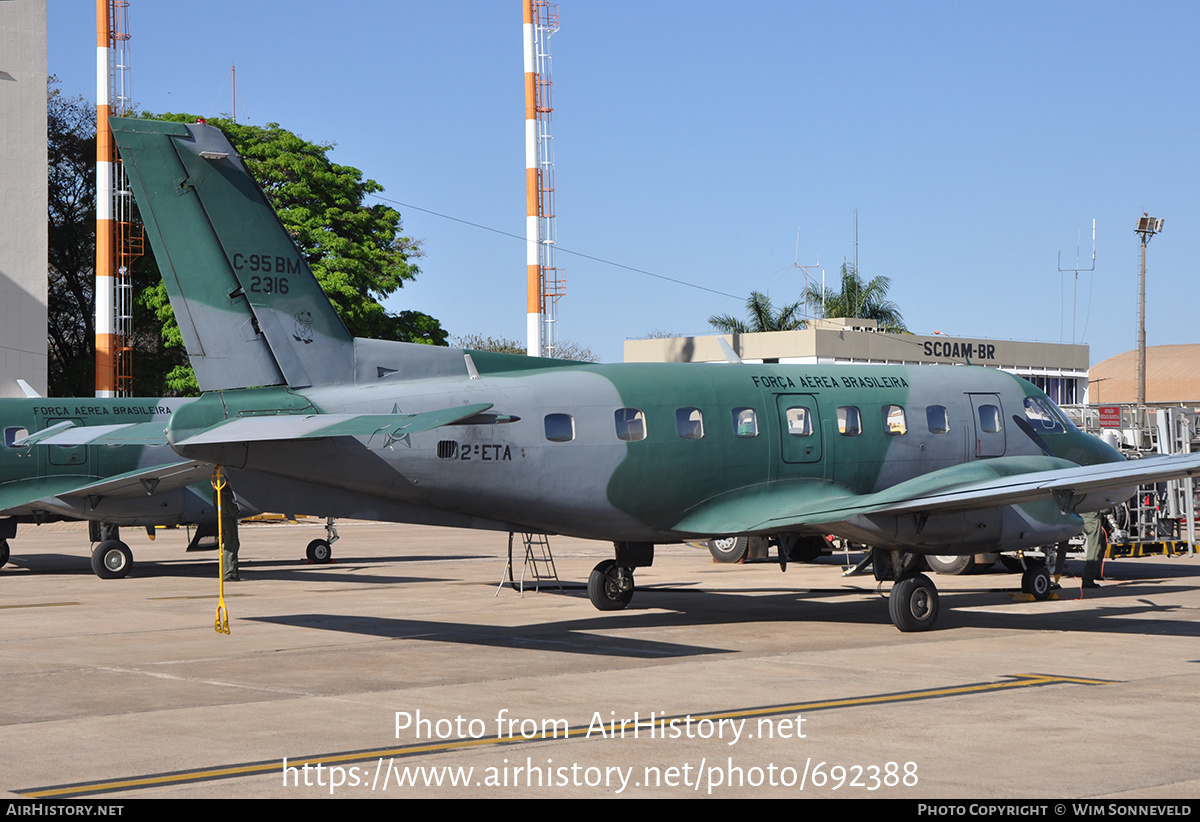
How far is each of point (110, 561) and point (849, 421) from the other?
16464 millimetres

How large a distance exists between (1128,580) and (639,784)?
19.6m

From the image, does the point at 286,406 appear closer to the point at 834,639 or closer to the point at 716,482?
the point at 716,482

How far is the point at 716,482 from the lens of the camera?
17578mm

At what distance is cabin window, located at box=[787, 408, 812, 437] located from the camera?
18312mm

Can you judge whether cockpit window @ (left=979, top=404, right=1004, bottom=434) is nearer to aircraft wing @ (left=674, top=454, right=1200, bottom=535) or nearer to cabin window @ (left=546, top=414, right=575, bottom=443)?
aircraft wing @ (left=674, top=454, right=1200, bottom=535)

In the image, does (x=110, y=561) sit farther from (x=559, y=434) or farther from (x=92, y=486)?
(x=559, y=434)

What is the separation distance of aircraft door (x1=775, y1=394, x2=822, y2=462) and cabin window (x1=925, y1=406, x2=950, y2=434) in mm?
2078

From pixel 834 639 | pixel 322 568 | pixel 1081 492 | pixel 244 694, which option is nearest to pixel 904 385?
pixel 1081 492

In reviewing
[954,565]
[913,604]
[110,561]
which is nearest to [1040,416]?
[913,604]

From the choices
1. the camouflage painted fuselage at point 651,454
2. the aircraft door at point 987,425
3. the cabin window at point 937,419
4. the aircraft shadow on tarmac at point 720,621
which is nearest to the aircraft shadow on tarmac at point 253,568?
the aircraft shadow on tarmac at point 720,621

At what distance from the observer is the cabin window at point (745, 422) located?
17.9 meters

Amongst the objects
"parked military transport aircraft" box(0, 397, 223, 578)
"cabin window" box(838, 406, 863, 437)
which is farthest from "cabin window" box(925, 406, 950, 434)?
"parked military transport aircraft" box(0, 397, 223, 578)
